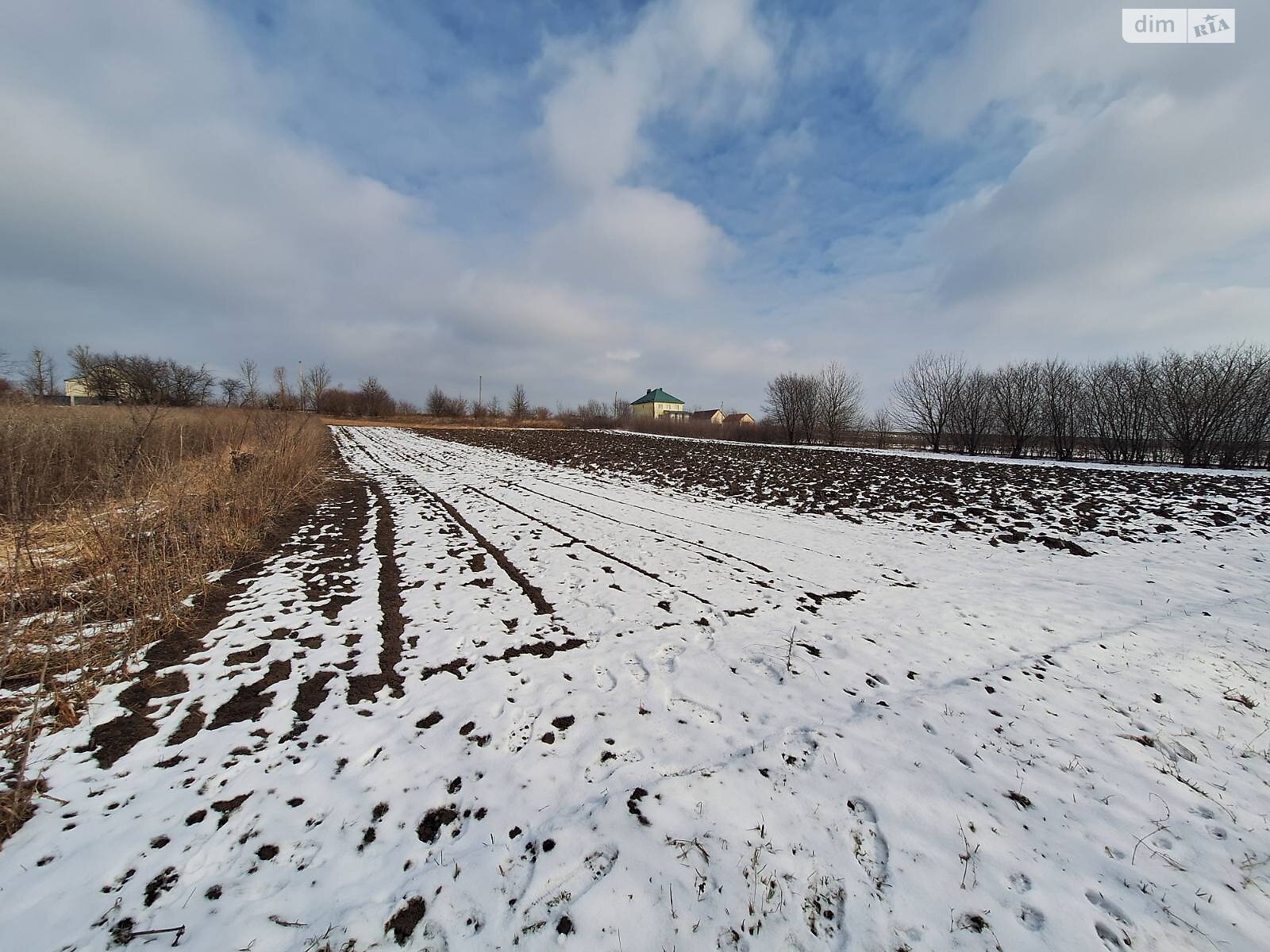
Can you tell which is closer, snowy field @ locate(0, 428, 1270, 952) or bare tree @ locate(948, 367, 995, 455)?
snowy field @ locate(0, 428, 1270, 952)

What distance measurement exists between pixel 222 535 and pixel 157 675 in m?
3.60

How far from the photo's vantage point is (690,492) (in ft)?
40.6

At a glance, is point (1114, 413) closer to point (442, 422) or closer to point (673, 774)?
point (673, 774)

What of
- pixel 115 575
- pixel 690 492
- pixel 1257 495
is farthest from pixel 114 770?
pixel 1257 495

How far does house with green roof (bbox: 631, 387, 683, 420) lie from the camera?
79.0m

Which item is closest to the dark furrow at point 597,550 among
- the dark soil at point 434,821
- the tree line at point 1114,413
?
the dark soil at point 434,821

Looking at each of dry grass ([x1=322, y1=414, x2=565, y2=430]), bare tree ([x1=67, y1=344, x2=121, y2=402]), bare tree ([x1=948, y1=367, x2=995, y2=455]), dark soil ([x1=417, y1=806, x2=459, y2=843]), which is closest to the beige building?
bare tree ([x1=67, y1=344, x2=121, y2=402])

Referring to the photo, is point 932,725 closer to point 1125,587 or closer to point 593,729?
point 593,729

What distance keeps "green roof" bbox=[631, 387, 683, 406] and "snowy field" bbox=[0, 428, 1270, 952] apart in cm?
7526

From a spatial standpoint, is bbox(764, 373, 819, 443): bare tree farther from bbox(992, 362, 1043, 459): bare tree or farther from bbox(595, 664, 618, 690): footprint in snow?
bbox(595, 664, 618, 690): footprint in snow

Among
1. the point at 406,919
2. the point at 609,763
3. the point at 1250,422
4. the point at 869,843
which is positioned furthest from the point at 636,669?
the point at 1250,422

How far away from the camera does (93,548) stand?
15.9 ft

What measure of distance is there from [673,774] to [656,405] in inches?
3063

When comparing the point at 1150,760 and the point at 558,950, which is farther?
the point at 1150,760
